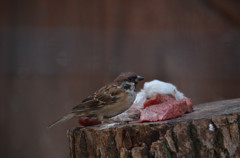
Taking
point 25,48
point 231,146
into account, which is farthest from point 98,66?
point 231,146

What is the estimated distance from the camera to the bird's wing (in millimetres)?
3266

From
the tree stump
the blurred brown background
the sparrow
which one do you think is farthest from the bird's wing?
the blurred brown background

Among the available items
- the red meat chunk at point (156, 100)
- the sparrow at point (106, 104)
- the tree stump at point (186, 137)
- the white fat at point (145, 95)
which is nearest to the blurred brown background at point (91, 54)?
the white fat at point (145, 95)

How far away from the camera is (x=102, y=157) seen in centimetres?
278

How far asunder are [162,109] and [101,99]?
629 millimetres

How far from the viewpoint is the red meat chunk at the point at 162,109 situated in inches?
111

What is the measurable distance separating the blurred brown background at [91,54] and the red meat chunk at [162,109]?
5.28 ft

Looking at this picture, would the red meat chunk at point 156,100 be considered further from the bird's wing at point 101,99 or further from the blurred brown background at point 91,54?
the blurred brown background at point 91,54

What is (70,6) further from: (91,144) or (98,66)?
(91,144)

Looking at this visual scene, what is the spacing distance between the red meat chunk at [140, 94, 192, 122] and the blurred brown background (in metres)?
1.61

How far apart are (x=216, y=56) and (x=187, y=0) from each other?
2.73 feet

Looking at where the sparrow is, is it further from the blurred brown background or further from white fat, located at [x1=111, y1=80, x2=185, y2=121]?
the blurred brown background

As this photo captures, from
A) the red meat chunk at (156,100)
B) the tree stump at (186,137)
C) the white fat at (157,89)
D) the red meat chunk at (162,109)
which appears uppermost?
the white fat at (157,89)

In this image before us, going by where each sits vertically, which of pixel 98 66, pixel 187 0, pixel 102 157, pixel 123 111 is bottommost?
pixel 102 157
